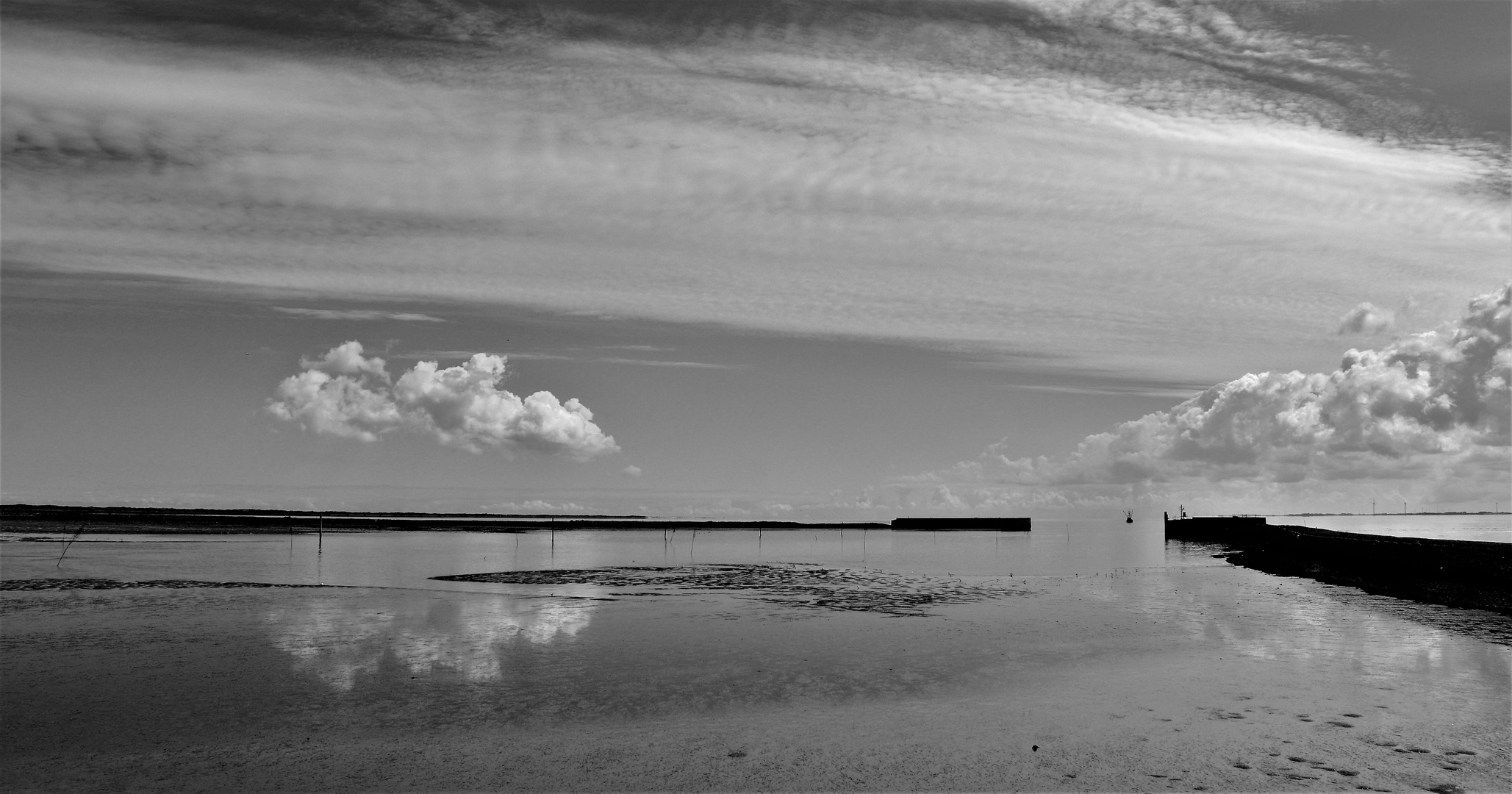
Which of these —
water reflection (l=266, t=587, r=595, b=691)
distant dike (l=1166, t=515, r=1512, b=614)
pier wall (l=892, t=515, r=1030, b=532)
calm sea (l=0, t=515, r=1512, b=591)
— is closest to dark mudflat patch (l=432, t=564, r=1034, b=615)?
calm sea (l=0, t=515, r=1512, b=591)

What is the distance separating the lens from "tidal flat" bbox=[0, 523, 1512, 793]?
12.8 m

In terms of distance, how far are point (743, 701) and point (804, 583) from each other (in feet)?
87.2

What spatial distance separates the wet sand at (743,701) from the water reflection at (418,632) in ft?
0.50

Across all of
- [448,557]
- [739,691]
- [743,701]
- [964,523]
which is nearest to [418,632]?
[739,691]

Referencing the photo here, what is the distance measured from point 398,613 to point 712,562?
106ft

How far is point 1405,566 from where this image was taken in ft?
155

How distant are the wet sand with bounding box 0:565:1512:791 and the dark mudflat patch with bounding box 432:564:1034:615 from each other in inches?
202

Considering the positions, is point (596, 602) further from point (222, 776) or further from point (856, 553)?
point (856, 553)

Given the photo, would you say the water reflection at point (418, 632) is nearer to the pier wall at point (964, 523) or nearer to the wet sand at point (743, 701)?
the wet sand at point (743, 701)

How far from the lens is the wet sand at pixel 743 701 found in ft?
41.6

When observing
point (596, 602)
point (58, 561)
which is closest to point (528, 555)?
point (58, 561)

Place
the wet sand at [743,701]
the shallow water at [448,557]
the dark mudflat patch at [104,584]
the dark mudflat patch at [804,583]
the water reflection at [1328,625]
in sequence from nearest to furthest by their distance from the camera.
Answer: the wet sand at [743,701] < the water reflection at [1328,625] < the dark mudflat patch at [804,583] < the dark mudflat patch at [104,584] < the shallow water at [448,557]

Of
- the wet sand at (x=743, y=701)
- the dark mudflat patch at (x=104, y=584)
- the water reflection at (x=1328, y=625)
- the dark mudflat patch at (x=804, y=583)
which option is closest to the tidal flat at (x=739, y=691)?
the wet sand at (x=743, y=701)

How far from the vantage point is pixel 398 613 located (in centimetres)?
2938
